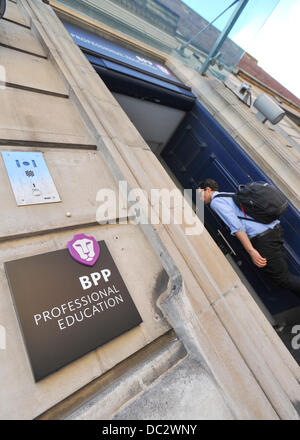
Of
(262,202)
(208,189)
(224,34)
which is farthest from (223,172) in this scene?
(224,34)

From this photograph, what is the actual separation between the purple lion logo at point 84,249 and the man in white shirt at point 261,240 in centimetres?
193

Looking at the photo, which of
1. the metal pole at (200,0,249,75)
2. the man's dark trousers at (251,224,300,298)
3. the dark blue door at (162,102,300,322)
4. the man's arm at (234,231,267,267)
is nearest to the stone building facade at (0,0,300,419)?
the man's arm at (234,231,267,267)

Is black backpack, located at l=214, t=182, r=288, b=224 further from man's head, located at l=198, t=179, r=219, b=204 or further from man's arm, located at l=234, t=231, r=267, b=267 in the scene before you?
man's head, located at l=198, t=179, r=219, b=204

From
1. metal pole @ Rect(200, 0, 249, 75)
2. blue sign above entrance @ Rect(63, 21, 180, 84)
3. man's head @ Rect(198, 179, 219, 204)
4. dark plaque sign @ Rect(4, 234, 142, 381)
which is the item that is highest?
blue sign above entrance @ Rect(63, 21, 180, 84)

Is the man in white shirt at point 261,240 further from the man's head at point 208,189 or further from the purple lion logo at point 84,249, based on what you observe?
the purple lion logo at point 84,249

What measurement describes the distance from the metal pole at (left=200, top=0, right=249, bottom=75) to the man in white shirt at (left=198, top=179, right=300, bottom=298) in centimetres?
357

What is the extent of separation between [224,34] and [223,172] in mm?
2765

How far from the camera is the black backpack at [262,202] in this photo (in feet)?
8.20

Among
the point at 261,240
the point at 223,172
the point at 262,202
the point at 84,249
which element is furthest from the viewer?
the point at 223,172

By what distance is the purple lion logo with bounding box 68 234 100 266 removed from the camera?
1244mm

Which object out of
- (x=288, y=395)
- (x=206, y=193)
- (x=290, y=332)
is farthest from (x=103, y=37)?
(x=290, y=332)

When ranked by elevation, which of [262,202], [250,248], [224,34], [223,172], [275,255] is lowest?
[275,255]

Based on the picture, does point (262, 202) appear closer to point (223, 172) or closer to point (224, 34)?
point (223, 172)

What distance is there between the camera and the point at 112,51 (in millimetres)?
3787
